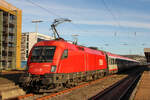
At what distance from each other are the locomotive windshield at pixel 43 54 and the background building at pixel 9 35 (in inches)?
1294

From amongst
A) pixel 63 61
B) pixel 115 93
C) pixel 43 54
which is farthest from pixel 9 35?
pixel 115 93

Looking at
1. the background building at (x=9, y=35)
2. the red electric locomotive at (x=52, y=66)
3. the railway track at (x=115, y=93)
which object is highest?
the background building at (x=9, y=35)

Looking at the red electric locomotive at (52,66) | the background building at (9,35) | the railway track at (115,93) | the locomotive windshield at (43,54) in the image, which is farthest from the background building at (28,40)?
the locomotive windshield at (43,54)

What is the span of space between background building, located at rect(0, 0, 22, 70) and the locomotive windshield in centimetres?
3287

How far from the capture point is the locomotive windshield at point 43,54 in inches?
510

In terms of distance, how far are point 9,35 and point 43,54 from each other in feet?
125

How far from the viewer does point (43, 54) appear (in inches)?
521

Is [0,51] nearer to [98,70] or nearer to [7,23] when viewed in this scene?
[7,23]

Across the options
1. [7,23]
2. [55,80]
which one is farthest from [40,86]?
[7,23]

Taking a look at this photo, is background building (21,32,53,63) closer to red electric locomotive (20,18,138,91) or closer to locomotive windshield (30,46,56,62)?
red electric locomotive (20,18,138,91)

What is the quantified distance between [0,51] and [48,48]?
33.6 m

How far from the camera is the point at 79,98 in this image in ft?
39.0

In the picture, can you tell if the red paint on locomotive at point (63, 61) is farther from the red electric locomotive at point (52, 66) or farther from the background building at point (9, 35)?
the background building at point (9, 35)

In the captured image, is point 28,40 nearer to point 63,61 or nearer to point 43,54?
point 43,54
